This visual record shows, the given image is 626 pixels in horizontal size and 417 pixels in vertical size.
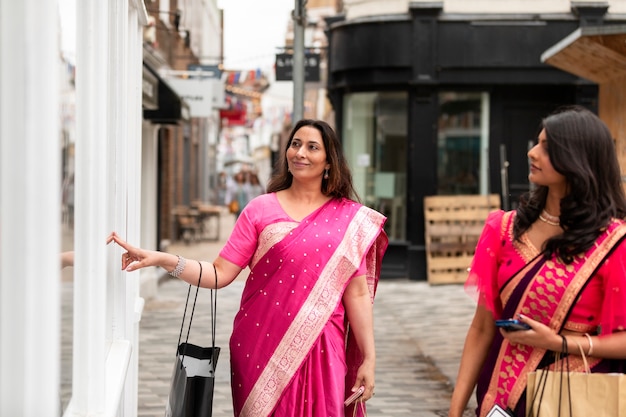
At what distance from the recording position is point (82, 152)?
269 cm

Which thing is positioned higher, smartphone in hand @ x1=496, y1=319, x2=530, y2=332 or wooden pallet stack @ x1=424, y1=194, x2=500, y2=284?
smartphone in hand @ x1=496, y1=319, x2=530, y2=332

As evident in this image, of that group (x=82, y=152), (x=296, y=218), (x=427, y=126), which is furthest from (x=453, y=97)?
(x=82, y=152)

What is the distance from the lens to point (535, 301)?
2.81 m

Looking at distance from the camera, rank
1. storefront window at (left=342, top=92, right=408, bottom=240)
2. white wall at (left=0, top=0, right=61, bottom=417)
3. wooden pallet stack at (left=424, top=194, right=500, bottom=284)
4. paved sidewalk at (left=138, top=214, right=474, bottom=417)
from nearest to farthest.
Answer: white wall at (left=0, top=0, right=61, bottom=417), paved sidewalk at (left=138, top=214, right=474, bottom=417), wooden pallet stack at (left=424, top=194, right=500, bottom=284), storefront window at (left=342, top=92, right=408, bottom=240)

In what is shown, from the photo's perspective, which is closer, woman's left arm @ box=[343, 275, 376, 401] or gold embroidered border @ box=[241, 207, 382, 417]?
gold embroidered border @ box=[241, 207, 382, 417]

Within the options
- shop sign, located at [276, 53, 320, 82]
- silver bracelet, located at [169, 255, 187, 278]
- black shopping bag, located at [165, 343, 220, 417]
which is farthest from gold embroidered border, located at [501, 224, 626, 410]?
shop sign, located at [276, 53, 320, 82]

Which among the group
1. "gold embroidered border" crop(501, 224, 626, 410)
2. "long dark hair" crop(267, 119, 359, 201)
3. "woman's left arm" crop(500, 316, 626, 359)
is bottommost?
"woman's left arm" crop(500, 316, 626, 359)

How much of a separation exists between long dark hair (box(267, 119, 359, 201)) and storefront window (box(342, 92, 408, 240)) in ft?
36.9

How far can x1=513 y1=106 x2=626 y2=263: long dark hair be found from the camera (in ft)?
9.05

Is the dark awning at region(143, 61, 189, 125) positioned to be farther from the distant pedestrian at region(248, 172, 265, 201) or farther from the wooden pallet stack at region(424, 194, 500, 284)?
the distant pedestrian at region(248, 172, 265, 201)

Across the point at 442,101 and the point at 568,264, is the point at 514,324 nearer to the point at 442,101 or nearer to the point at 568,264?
the point at 568,264

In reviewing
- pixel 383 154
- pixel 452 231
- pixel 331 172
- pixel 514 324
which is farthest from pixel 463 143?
pixel 514 324

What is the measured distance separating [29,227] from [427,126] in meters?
13.6

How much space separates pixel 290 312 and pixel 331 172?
23.1 inches
